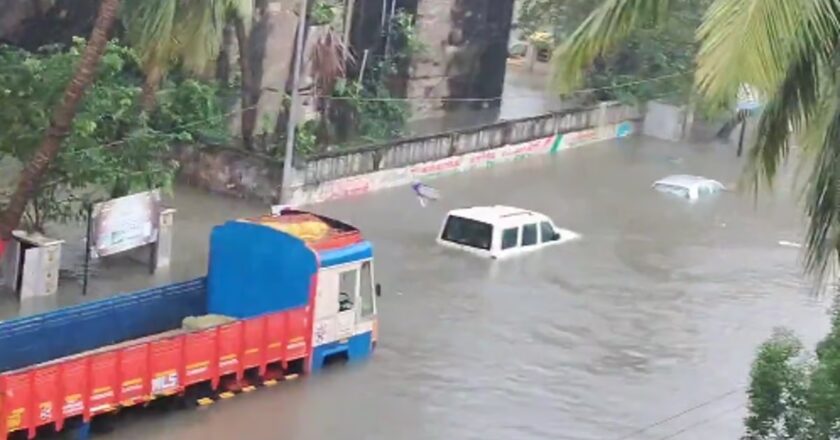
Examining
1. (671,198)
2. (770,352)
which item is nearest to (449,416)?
(770,352)

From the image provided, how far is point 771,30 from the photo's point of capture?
835 centimetres

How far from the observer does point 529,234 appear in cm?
2827

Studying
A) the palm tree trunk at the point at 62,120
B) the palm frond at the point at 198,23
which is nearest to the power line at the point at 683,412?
the palm frond at the point at 198,23

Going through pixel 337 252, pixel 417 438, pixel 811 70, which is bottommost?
pixel 417 438

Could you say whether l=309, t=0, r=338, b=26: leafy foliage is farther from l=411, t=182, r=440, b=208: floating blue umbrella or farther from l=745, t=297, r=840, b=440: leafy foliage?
l=745, t=297, r=840, b=440: leafy foliage

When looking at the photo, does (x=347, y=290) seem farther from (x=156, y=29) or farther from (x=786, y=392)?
(x=786, y=392)

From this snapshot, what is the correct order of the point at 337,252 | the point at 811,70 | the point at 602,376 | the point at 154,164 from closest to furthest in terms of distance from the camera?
1. the point at 811,70
2. the point at 337,252
3. the point at 602,376
4. the point at 154,164

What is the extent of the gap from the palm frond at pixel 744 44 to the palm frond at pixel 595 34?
1.14 meters

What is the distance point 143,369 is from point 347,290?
152 inches

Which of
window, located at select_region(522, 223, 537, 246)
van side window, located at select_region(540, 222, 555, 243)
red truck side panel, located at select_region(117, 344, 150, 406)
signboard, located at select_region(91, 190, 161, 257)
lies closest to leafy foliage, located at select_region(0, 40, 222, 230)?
signboard, located at select_region(91, 190, 161, 257)

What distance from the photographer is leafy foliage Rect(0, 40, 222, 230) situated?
22.5 metres

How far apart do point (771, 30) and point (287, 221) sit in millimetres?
12939

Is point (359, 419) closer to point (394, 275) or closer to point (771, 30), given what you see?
point (394, 275)

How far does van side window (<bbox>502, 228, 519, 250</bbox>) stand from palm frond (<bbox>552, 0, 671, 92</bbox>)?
17811mm
